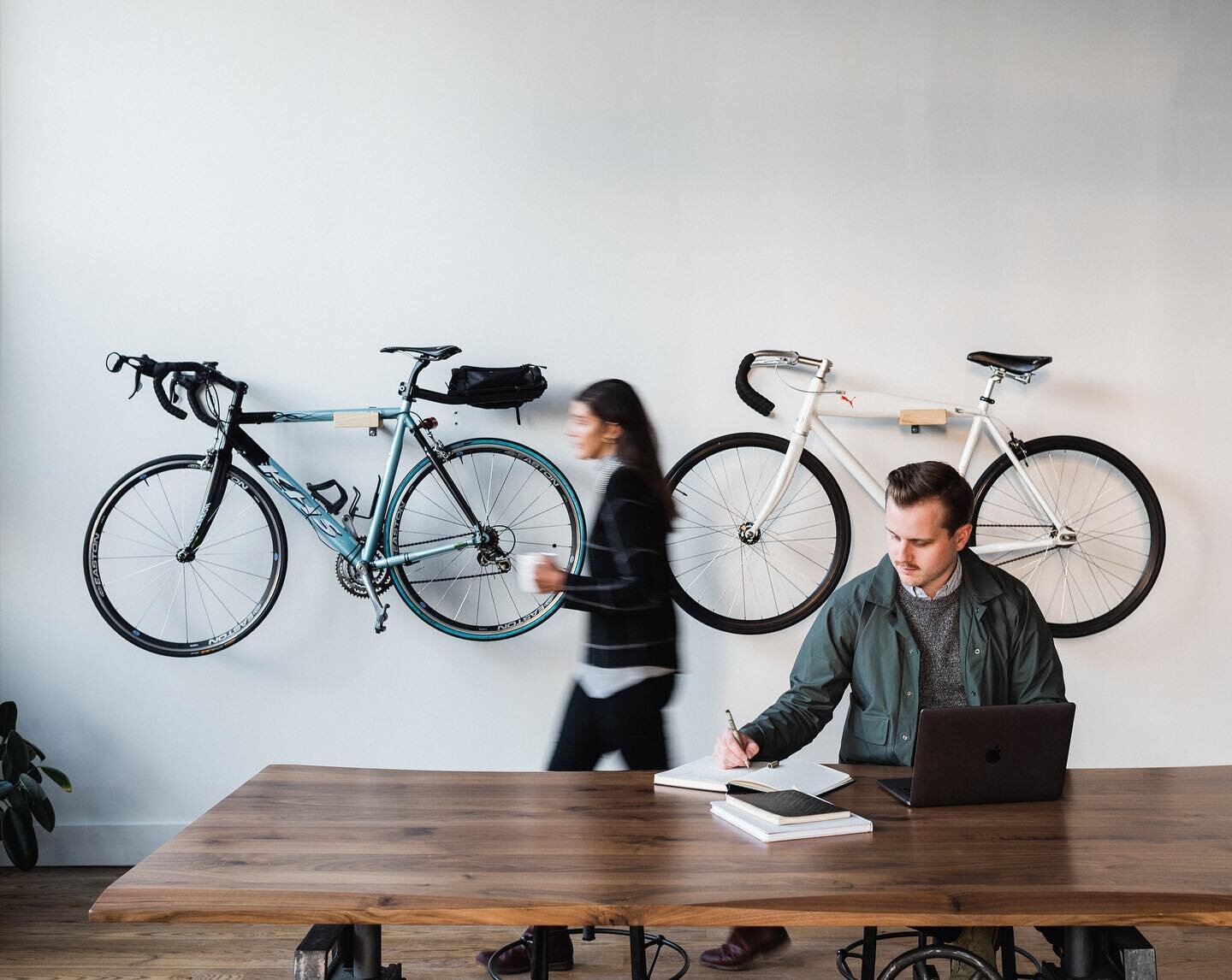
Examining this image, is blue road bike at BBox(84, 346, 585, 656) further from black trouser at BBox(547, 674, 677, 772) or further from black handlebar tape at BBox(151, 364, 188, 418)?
black trouser at BBox(547, 674, 677, 772)

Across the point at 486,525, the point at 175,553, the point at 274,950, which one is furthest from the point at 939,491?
the point at 175,553

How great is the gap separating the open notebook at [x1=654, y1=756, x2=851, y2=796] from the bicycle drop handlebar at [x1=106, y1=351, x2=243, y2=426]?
208 cm

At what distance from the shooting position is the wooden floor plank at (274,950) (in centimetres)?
266

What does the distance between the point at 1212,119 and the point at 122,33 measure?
Answer: 3664mm

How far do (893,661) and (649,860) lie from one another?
0.78 metres

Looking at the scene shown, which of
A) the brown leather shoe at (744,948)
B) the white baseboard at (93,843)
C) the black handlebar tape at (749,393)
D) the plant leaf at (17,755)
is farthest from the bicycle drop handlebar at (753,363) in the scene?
the plant leaf at (17,755)

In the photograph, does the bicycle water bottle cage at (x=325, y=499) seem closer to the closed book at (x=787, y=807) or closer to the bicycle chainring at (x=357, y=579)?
the bicycle chainring at (x=357, y=579)

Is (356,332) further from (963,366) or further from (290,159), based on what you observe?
(963,366)

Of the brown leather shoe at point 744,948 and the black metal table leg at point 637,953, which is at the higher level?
the black metal table leg at point 637,953

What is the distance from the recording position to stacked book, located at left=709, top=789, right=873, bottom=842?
1.59m

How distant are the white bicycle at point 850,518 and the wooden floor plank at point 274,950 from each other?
0.99 meters

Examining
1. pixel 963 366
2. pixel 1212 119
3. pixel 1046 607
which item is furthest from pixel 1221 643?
pixel 1212 119

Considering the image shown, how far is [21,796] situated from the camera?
3.10m

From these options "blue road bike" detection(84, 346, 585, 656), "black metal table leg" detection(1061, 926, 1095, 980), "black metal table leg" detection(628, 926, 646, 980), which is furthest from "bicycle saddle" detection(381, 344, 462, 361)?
"black metal table leg" detection(1061, 926, 1095, 980)
